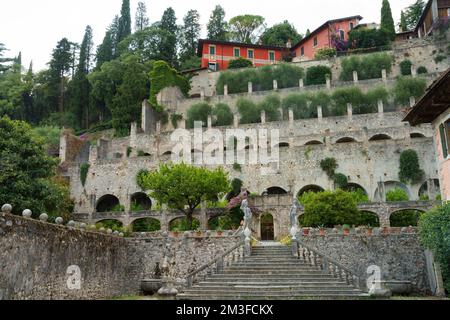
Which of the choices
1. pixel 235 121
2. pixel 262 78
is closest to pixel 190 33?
pixel 262 78

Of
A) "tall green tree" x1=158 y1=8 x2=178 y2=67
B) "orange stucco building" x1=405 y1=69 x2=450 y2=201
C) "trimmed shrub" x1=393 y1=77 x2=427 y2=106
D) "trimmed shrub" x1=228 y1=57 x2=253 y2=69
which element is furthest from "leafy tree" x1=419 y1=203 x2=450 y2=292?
"tall green tree" x1=158 y1=8 x2=178 y2=67

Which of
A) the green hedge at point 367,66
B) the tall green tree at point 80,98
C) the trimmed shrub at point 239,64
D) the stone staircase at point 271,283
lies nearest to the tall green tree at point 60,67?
the tall green tree at point 80,98

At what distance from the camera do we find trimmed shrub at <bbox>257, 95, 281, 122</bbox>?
47625 mm

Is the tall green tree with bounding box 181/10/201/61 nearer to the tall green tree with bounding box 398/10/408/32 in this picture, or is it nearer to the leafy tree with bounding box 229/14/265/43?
the leafy tree with bounding box 229/14/265/43

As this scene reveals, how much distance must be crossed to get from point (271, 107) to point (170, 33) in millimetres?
23153

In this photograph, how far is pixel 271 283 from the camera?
49.6 ft

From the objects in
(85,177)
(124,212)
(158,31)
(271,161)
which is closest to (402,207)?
(271,161)

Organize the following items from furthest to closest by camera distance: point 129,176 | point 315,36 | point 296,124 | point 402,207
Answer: point 315,36 < point 296,124 < point 129,176 < point 402,207

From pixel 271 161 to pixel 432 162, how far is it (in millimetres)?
12599

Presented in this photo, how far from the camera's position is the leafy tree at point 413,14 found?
209 feet

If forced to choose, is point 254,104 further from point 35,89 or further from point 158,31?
point 35,89

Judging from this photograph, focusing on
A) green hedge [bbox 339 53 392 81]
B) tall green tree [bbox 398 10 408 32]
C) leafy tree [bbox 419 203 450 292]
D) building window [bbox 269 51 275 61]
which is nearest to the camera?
leafy tree [bbox 419 203 450 292]

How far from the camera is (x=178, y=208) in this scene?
30.6m

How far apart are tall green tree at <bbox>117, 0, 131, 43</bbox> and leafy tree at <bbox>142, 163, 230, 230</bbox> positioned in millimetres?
46434
